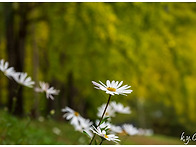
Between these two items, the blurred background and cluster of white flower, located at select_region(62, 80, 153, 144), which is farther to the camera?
the blurred background

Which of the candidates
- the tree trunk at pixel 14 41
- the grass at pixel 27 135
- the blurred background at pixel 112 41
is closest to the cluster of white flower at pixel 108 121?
the grass at pixel 27 135

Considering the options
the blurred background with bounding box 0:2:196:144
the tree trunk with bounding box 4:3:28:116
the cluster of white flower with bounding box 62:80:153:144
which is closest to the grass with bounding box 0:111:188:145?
the cluster of white flower with bounding box 62:80:153:144

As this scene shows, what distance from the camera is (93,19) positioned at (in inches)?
205

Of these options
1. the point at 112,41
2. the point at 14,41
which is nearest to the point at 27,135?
the point at 112,41

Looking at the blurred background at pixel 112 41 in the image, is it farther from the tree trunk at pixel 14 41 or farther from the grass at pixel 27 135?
the grass at pixel 27 135

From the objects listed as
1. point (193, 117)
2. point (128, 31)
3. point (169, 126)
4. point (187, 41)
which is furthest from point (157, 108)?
point (128, 31)

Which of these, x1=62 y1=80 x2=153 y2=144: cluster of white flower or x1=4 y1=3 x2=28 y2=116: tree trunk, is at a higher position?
x1=4 y1=3 x2=28 y2=116: tree trunk

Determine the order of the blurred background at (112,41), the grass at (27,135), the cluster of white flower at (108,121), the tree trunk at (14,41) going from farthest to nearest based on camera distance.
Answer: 1. the tree trunk at (14,41)
2. the blurred background at (112,41)
3. the grass at (27,135)
4. the cluster of white flower at (108,121)

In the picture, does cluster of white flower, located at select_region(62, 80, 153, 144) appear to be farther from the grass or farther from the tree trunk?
the tree trunk

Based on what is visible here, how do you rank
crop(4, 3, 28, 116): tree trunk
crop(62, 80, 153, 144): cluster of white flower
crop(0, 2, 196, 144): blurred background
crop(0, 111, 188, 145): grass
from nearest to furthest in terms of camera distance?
crop(62, 80, 153, 144): cluster of white flower < crop(0, 111, 188, 145): grass < crop(0, 2, 196, 144): blurred background < crop(4, 3, 28, 116): tree trunk

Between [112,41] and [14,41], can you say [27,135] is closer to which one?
[112,41]

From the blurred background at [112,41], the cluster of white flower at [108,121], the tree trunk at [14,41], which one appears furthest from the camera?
the tree trunk at [14,41]

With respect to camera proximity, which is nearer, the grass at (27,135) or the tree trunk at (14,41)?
the grass at (27,135)

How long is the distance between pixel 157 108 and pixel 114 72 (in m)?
22.7
